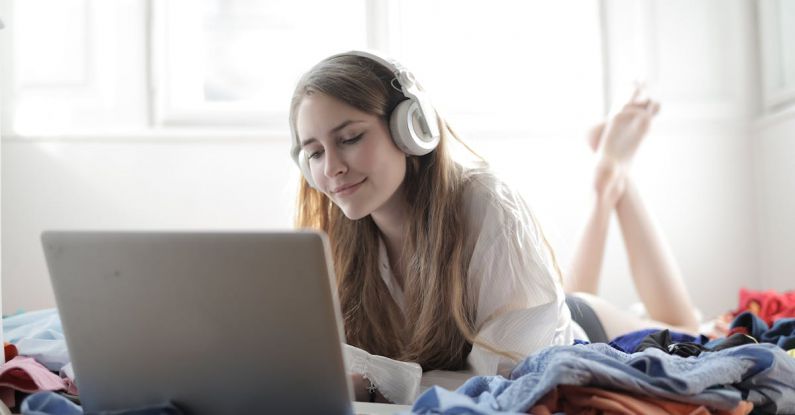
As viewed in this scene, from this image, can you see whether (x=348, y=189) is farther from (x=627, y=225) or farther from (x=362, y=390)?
(x=627, y=225)

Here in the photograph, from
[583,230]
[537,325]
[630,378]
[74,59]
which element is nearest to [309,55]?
[74,59]

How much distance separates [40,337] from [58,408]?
49 cm

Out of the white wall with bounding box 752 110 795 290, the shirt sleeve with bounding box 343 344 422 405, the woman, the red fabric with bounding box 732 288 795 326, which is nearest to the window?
the white wall with bounding box 752 110 795 290

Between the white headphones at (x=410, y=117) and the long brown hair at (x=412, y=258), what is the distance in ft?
0.08

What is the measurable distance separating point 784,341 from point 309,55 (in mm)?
1747

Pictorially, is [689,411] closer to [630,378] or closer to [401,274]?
[630,378]

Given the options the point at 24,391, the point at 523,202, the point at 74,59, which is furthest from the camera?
the point at 74,59

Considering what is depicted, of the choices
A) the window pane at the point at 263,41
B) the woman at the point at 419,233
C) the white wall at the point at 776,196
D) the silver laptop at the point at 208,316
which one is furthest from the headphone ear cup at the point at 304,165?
the white wall at the point at 776,196

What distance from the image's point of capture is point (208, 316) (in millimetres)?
775

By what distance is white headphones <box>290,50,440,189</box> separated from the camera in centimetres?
128

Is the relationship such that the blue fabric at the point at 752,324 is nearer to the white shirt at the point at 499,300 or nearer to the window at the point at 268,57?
the white shirt at the point at 499,300

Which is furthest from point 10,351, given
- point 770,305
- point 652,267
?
point 652,267

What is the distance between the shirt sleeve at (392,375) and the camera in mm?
1114

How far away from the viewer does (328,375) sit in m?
0.77
